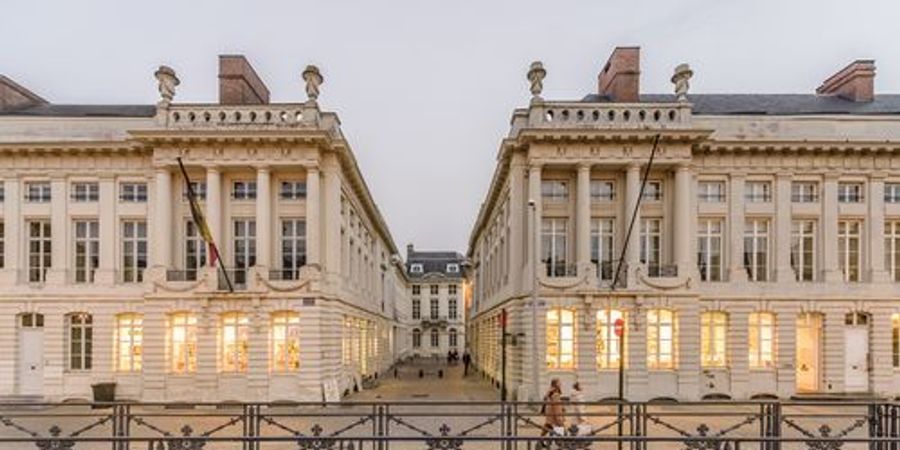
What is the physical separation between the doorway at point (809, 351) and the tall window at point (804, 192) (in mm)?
5196

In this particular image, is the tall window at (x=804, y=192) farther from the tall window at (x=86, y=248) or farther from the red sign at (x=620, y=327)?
the tall window at (x=86, y=248)

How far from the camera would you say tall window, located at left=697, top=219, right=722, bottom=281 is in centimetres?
3206

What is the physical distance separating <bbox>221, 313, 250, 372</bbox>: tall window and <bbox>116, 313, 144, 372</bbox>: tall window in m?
4.18

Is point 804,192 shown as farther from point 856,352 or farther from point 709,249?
point 856,352

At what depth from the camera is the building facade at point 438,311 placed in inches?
4011

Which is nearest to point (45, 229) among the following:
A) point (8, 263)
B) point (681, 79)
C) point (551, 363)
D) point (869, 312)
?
point (8, 263)

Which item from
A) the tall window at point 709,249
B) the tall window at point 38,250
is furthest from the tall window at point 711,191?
the tall window at point 38,250

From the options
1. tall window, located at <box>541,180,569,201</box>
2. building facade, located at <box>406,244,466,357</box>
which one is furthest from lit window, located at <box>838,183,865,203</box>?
building facade, located at <box>406,244,466,357</box>

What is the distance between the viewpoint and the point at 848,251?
32469 millimetres

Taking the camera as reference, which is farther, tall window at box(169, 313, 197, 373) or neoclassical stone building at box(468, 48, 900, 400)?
tall window at box(169, 313, 197, 373)

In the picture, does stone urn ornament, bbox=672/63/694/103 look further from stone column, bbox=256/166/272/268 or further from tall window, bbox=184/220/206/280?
tall window, bbox=184/220/206/280

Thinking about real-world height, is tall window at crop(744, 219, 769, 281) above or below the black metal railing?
above

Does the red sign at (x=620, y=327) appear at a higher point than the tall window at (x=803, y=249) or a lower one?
lower

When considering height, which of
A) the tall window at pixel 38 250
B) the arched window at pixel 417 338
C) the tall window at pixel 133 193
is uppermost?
the tall window at pixel 133 193
